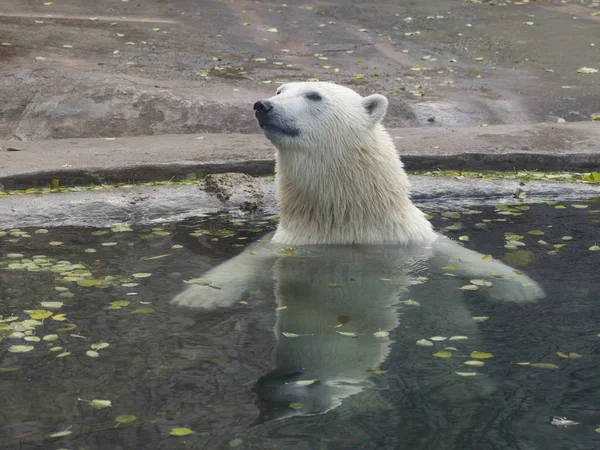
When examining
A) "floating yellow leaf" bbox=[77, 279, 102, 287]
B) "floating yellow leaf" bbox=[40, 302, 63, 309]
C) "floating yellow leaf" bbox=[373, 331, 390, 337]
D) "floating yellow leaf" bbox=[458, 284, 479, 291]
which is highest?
"floating yellow leaf" bbox=[373, 331, 390, 337]

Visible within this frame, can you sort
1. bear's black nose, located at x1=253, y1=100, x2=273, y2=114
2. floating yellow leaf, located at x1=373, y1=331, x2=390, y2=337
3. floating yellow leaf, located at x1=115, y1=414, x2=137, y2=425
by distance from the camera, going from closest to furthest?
floating yellow leaf, located at x1=115, y1=414, x2=137, y2=425, floating yellow leaf, located at x1=373, y1=331, x2=390, y2=337, bear's black nose, located at x1=253, y1=100, x2=273, y2=114

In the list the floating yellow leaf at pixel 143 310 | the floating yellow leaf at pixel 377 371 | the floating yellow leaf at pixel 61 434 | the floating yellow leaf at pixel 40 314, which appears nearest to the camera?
the floating yellow leaf at pixel 61 434

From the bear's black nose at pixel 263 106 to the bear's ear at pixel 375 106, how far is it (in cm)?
65

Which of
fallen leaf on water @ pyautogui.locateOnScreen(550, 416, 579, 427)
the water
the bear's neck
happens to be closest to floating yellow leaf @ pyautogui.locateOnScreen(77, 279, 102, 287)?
the water

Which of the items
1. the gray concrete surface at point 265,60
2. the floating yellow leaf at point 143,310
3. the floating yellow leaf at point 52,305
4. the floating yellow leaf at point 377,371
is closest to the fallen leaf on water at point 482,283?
the floating yellow leaf at point 377,371

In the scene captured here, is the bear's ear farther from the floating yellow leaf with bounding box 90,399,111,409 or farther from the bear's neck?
the floating yellow leaf with bounding box 90,399,111,409

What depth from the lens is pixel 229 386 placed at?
364 centimetres

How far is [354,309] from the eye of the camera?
15.5 ft

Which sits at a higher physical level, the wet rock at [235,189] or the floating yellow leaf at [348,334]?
the wet rock at [235,189]

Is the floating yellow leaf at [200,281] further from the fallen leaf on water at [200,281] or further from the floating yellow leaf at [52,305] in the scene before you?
the floating yellow leaf at [52,305]

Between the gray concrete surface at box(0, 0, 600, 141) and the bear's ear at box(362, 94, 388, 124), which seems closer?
the bear's ear at box(362, 94, 388, 124)

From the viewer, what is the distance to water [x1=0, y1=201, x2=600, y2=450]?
325cm

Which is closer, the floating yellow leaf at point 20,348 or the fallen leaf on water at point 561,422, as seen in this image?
the fallen leaf on water at point 561,422

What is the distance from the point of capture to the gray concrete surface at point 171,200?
21.4 feet
